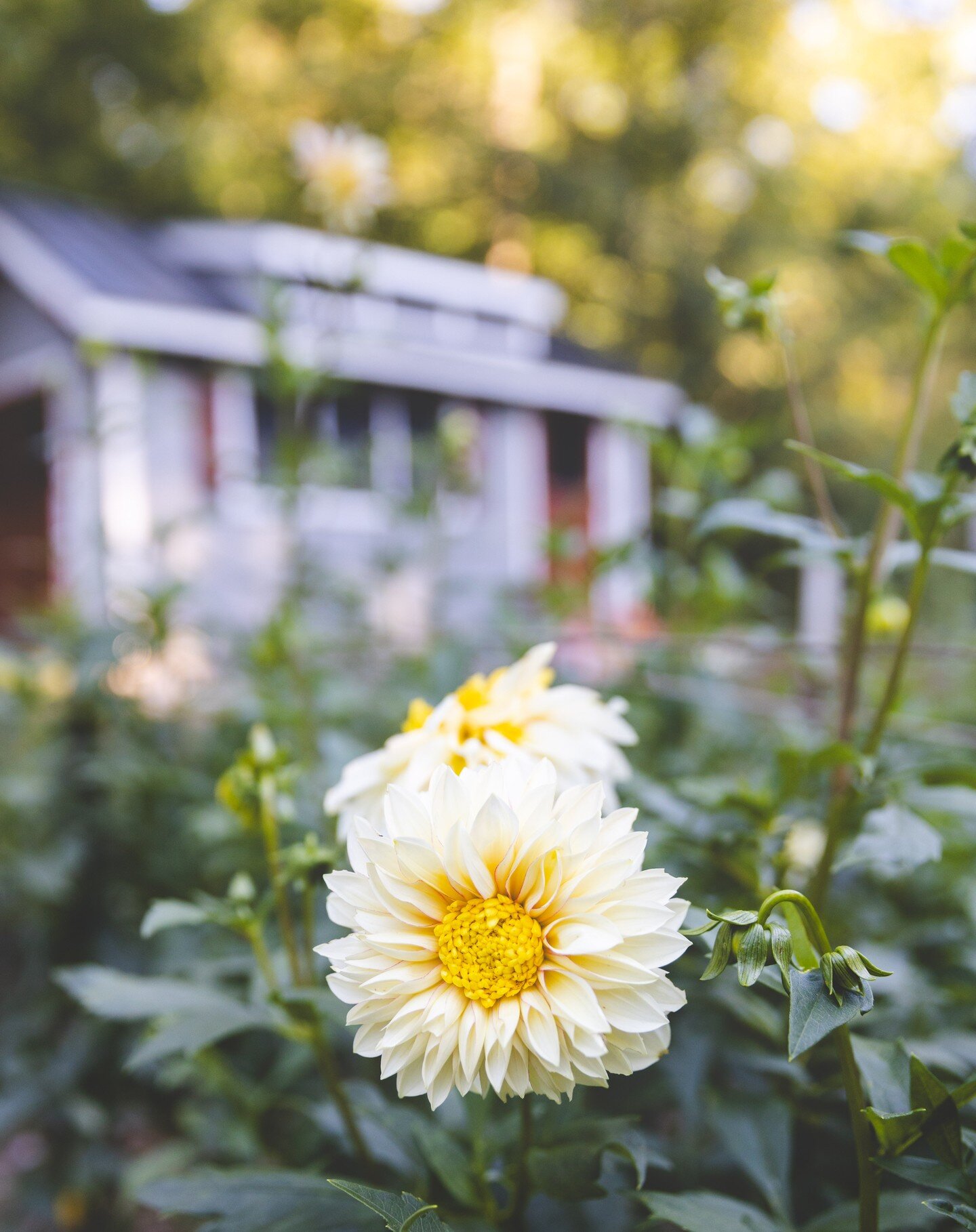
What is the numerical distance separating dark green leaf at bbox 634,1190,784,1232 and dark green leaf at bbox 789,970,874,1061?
203mm

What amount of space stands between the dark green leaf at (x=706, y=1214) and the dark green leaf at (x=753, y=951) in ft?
0.76

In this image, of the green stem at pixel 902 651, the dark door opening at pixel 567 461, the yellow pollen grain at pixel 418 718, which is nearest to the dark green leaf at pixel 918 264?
the green stem at pixel 902 651

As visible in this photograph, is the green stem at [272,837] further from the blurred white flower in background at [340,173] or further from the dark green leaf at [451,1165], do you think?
the blurred white flower in background at [340,173]

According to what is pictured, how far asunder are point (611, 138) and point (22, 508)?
503 inches

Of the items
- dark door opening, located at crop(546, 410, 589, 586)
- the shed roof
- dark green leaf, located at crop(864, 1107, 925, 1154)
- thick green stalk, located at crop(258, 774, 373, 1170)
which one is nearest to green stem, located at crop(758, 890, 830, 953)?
dark green leaf, located at crop(864, 1107, 925, 1154)

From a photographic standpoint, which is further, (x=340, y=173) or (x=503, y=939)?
(x=340, y=173)

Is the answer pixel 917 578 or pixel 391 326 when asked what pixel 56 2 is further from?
pixel 917 578

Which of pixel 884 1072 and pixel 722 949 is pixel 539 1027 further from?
pixel 884 1072

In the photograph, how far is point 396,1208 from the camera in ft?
2.02

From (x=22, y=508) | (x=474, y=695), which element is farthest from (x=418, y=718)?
(x=22, y=508)

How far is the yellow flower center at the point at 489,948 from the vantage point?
0.63m

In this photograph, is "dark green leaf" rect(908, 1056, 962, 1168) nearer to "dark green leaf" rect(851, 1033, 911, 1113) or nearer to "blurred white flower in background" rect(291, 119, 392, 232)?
"dark green leaf" rect(851, 1033, 911, 1113)

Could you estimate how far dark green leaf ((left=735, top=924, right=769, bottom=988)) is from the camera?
0.58 m

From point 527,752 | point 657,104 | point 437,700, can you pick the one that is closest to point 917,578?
point 527,752
